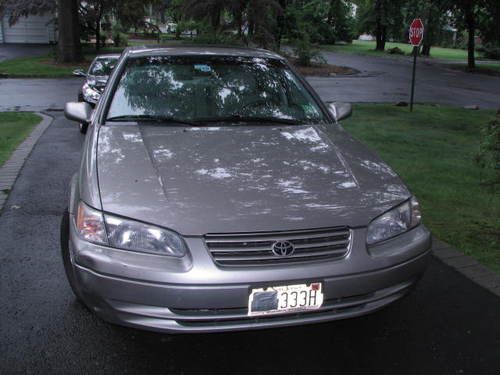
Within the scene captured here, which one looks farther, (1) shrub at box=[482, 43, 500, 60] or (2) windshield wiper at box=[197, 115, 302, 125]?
(1) shrub at box=[482, 43, 500, 60]

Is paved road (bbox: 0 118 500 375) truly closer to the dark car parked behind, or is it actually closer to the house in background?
the dark car parked behind

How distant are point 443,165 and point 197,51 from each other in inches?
171

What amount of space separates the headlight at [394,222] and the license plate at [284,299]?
0.41m

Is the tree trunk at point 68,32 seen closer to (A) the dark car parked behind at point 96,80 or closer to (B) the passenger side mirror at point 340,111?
(A) the dark car parked behind at point 96,80

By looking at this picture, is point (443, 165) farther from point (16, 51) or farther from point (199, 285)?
point (16, 51)

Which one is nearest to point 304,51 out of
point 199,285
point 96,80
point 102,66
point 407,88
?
point 407,88

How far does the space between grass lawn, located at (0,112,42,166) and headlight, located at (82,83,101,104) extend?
1.05 metres

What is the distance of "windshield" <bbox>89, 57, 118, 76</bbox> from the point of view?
37.8ft

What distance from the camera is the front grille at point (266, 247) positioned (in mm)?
2586

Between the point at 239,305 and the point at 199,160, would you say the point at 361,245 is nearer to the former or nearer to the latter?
the point at 239,305

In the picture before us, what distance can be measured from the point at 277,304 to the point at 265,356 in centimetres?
53

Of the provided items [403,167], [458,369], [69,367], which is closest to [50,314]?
[69,367]

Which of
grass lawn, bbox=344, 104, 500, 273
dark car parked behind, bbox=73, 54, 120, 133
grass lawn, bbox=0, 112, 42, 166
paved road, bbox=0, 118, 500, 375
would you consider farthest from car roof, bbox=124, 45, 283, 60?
dark car parked behind, bbox=73, 54, 120, 133

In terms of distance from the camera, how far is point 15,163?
23.1ft
